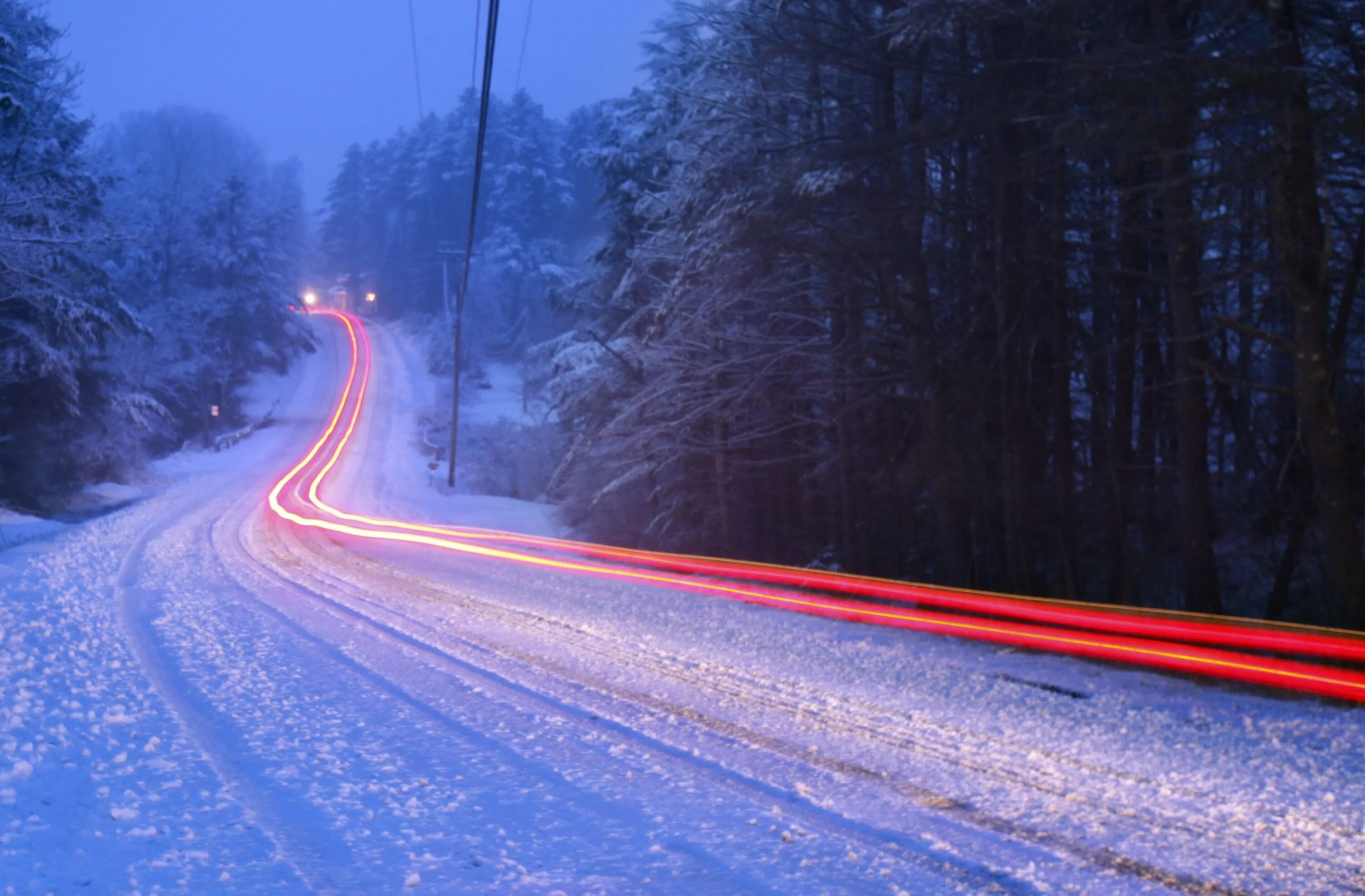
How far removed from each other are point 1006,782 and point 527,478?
128 ft

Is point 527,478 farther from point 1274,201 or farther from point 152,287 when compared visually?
point 1274,201

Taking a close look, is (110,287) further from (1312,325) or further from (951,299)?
(1312,325)

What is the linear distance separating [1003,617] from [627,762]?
6.87 m

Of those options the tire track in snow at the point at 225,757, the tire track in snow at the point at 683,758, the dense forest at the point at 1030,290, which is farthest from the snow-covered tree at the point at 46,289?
the tire track in snow at the point at 683,758

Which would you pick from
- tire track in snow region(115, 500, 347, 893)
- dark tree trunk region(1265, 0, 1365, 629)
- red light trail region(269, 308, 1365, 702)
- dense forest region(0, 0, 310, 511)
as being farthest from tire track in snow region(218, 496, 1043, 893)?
dense forest region(0, 0, 310, 511)

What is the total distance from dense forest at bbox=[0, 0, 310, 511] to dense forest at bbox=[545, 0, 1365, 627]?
12398 millimetres

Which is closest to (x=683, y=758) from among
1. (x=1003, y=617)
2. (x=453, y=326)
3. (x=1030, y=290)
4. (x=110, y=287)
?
(x=1003, y=617)

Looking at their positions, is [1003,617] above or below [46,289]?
below

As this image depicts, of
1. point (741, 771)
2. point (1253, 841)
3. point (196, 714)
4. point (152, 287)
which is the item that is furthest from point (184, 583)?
point (152, 287)

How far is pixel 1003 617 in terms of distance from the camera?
11711 mm

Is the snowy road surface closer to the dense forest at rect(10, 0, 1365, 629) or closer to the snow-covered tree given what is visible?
the dense forest at rect(10, 0, 1365, 629)

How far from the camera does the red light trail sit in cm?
886

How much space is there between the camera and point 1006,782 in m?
5.96

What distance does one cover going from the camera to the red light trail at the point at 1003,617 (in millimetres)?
8859
